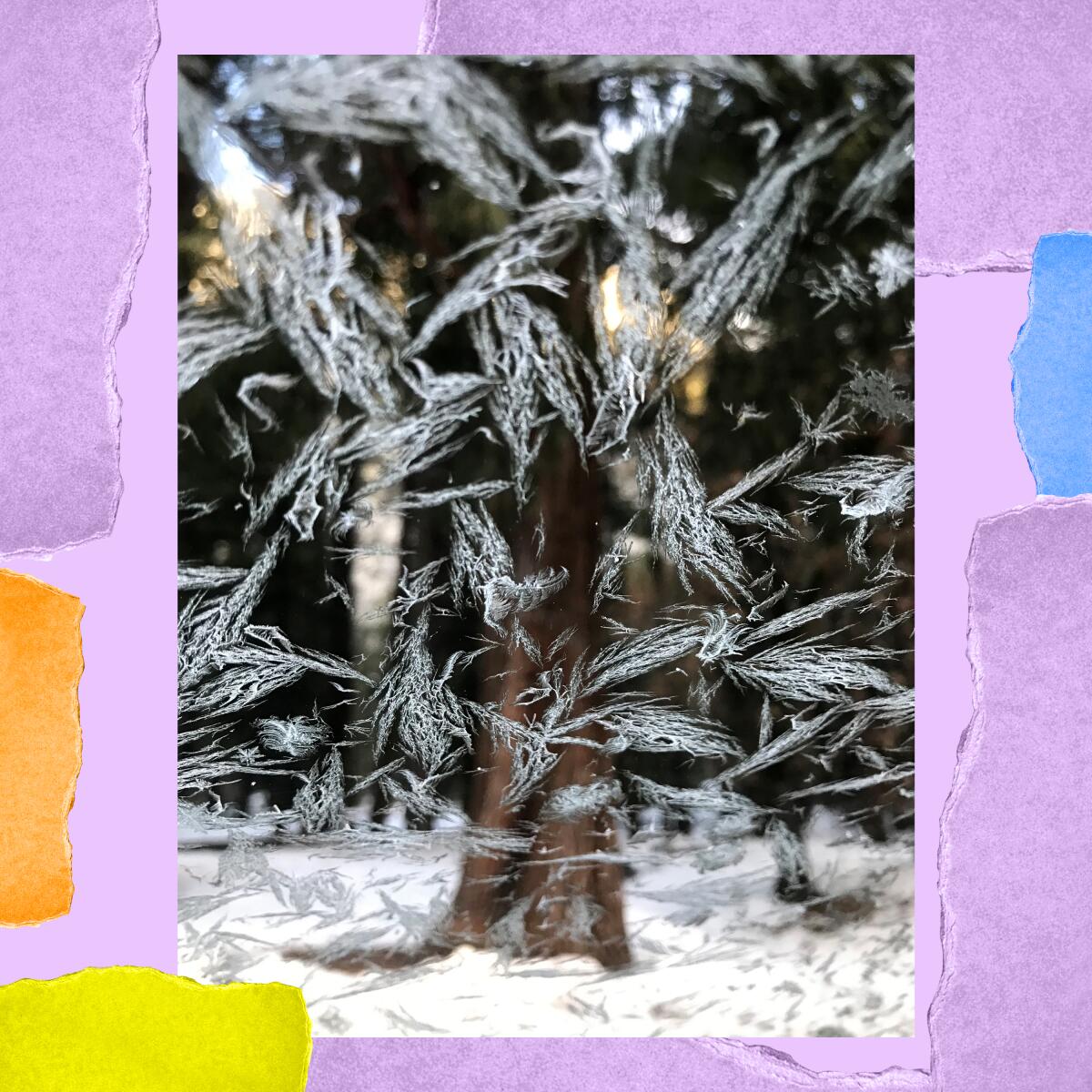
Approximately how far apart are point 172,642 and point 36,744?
25 cm

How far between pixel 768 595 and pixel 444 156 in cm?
80

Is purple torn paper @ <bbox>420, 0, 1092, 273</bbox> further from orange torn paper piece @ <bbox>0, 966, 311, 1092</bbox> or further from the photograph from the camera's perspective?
orange torn paper piece @ <bbox>0, 966, 311, 1092</bbox>

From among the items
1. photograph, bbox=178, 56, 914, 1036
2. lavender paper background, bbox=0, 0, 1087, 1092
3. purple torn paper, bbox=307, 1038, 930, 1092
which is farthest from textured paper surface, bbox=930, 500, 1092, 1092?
purple torn paper, bbox=307, 1038, 930, 1092

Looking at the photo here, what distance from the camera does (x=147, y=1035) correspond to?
5.21 feet

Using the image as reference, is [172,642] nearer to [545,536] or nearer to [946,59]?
[545,536]

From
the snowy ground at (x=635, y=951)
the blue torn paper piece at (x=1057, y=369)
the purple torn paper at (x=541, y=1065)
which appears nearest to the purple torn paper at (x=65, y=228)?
the snowy ground at (x=635, y=951)

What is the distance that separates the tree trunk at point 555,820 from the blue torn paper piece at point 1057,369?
0.66 metres

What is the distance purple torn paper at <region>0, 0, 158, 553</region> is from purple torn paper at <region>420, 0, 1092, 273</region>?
1.55ft

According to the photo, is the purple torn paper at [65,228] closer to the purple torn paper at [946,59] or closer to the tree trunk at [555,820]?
the purple torn paper at [946,59]

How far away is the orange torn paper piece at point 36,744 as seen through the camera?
1.60m

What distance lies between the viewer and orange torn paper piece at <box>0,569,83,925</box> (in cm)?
160

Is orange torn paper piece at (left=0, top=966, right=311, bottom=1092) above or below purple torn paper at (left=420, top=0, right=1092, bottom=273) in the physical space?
below

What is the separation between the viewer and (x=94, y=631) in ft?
5.32

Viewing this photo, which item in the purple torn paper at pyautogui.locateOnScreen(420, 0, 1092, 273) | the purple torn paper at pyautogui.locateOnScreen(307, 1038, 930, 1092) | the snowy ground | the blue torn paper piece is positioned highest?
the purple torn paper at pyautogui.locateOnScreen(420, 0, 1092, 273)
